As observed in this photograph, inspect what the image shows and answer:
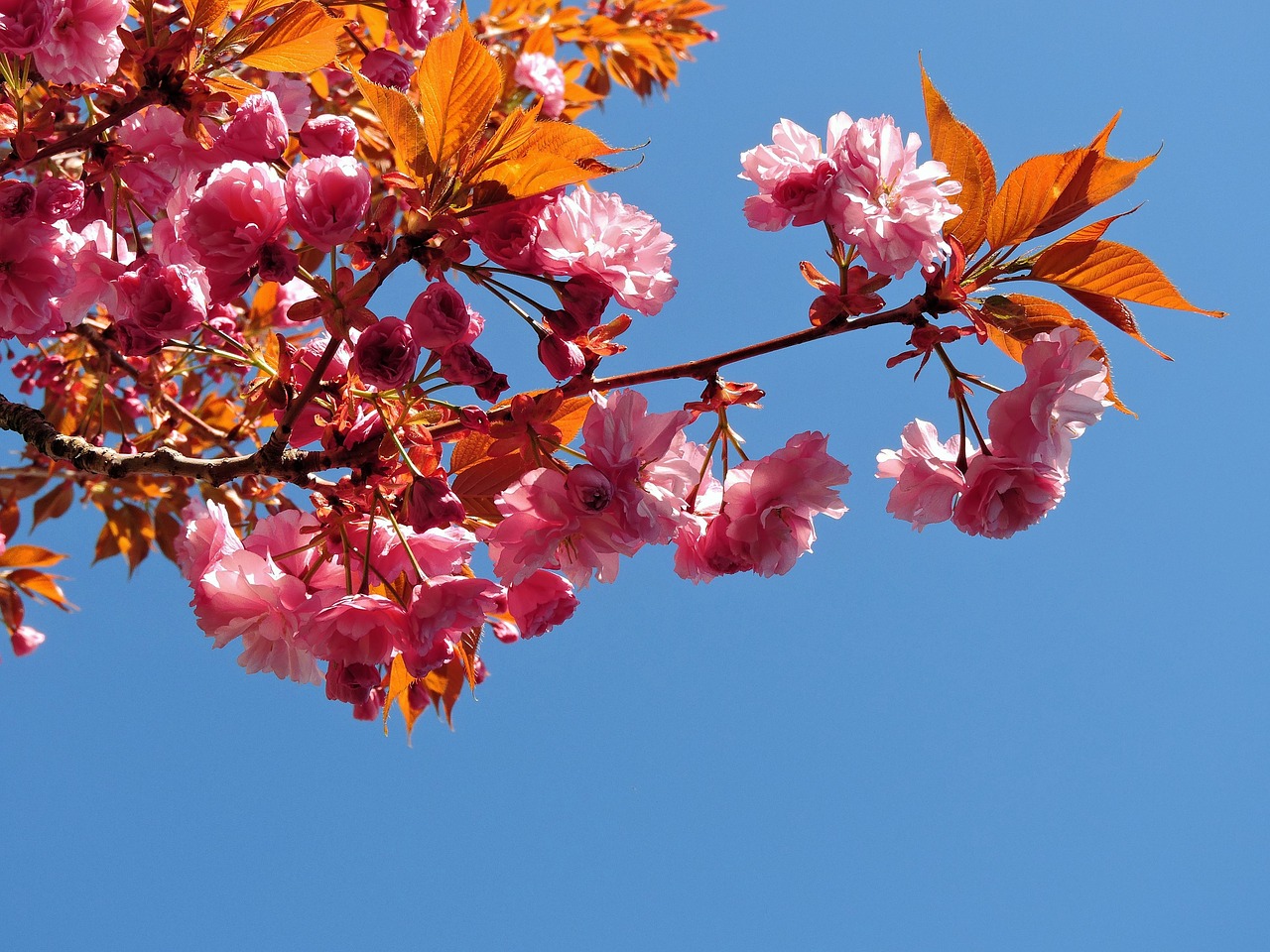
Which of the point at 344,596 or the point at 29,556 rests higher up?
the point at 29,556

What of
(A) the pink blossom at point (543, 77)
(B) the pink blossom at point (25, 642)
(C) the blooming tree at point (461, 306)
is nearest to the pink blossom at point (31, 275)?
(C) the blooming tree at point (461, 306)

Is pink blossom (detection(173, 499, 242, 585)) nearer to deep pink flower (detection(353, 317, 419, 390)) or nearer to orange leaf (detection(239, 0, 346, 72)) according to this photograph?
deep pink flower (detection(353, 317, 419, 390))

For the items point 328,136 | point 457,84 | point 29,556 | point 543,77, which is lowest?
point 457,84

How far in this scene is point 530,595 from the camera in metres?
1.02

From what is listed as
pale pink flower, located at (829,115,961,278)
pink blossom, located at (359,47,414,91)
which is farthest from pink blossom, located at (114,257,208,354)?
pale pink flower, located at (829,115,961,278)

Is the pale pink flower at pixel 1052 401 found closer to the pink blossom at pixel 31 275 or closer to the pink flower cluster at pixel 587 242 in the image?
the pink flower cluster at pixel 587 242

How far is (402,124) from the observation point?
0.81 m

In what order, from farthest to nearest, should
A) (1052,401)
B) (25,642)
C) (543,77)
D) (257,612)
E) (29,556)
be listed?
(25,642) → (543,77) → (29,556) → (257,612) → (1052,401)

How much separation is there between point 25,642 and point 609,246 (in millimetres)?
2638

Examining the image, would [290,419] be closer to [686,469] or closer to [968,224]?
[686,469]

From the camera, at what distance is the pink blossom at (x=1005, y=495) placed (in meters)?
0.93

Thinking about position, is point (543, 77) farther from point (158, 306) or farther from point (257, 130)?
point (158, 306)

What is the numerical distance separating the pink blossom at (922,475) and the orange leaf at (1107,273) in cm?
20

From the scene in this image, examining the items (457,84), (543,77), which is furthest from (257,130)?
(543,77)
